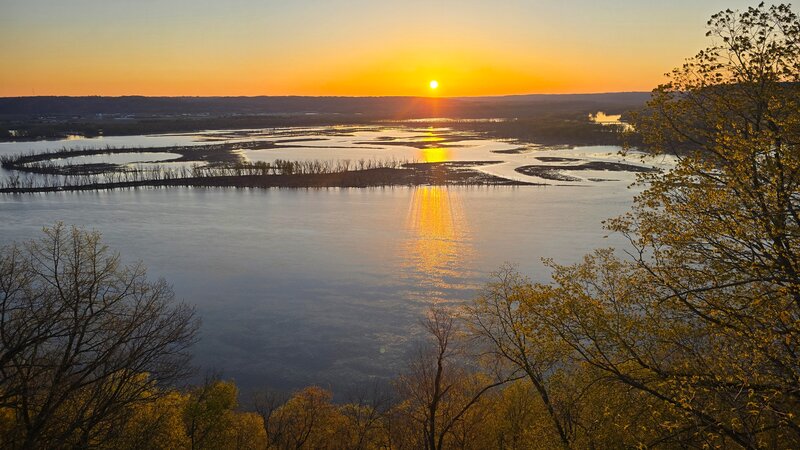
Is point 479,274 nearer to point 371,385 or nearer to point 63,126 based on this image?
point 371,385

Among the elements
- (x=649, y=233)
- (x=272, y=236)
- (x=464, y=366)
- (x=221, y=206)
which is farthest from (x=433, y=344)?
(x=221, y=206)

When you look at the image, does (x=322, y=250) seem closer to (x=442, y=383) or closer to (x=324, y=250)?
(x=324, y=250)

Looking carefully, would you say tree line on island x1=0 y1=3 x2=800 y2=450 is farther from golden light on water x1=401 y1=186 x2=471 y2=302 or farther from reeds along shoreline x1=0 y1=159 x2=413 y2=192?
reeds along shoreline x1=0 y1=159 x2=413 y2=192

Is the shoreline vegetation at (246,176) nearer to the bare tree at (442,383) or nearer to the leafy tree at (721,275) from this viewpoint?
the bare tree at (442,383)

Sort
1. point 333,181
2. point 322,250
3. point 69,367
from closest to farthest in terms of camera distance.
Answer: point 69,367
point 322,250
point 333,181

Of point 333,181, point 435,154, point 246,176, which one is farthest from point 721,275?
point 435,154

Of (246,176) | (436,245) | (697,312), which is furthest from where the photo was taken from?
(246,176)

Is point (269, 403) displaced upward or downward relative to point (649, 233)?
downward

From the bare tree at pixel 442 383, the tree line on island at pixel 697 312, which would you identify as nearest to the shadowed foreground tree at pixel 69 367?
the tree line on island at pixel 697 312

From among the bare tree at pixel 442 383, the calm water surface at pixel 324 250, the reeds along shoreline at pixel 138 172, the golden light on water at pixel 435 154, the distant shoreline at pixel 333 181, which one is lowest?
the bare tree at pixel 442 383
